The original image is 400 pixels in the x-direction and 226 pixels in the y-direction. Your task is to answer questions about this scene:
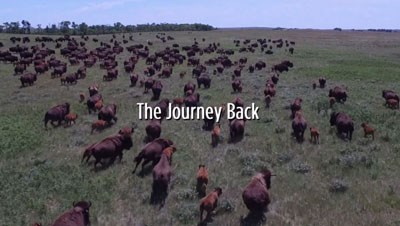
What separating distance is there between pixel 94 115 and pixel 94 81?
1011 cm

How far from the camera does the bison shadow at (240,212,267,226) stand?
10.6 metres

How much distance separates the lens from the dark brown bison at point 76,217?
9.50 metres

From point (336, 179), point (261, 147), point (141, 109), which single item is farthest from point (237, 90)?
point (336, 179)

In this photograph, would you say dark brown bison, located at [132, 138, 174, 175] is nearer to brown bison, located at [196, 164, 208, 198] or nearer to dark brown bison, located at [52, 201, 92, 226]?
brown bison, located at [196, 164, 208, 198]

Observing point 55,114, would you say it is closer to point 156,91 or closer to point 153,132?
point 153,132

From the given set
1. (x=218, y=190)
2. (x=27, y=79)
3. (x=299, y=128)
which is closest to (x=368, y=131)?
(x=299, y=128)

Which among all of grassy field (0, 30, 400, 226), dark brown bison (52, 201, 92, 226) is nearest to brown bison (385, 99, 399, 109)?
grassy field (0, 30, 400, 226)

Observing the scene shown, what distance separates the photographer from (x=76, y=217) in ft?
32.1

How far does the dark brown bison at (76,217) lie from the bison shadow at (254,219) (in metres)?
3.65

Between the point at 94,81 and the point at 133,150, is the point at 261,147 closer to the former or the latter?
the point at 133,150

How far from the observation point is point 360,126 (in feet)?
61.0

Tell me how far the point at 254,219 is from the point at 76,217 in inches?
163

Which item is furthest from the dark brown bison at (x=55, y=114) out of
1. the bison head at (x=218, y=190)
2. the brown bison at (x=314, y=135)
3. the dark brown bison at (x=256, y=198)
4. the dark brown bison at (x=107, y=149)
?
the dark brown bison at (x=256, y=198)

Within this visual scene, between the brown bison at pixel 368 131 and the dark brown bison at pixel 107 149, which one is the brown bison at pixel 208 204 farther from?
the brown bison at pixel 368 131
